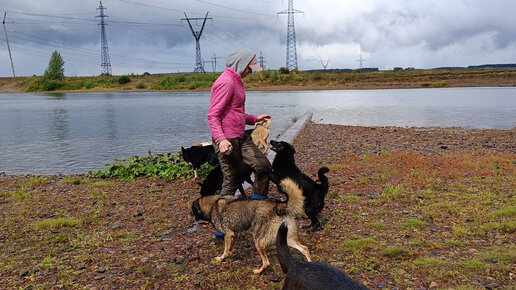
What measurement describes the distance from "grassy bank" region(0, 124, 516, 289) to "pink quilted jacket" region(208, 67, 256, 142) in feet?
4.90

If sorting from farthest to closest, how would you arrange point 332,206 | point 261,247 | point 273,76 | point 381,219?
point 273,76, point 332,206, point 381,219, point 261,247

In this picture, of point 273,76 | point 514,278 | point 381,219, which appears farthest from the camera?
point 273,76

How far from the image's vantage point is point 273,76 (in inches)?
2549

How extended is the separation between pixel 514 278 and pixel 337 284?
86.8 inches

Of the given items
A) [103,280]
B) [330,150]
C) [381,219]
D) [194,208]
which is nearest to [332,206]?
[381,219]

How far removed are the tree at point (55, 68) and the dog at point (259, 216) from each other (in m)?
83.5

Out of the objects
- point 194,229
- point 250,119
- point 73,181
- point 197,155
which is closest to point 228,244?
point 194,229

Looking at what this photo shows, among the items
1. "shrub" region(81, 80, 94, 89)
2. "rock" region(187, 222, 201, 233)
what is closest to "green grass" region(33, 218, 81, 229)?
"rock" region(187, 222, 201, 233)

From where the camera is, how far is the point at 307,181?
5801mm

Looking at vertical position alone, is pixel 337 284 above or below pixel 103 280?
above

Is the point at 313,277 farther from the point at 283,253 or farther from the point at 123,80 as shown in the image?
the point at 123,80

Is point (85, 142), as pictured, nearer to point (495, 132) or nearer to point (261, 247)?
point (261, 247)

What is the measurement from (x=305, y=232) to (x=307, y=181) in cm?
78

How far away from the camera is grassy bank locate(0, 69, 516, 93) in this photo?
58562mm
